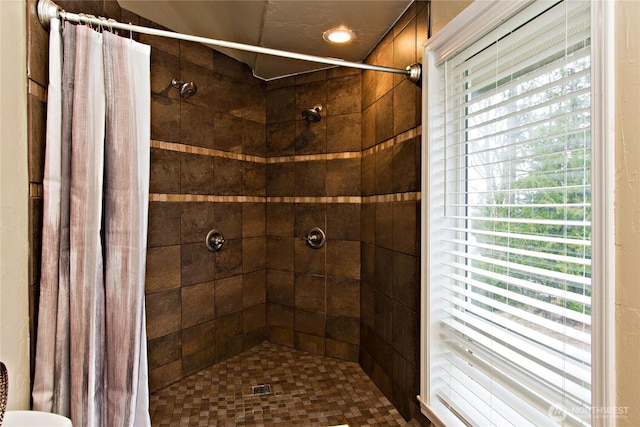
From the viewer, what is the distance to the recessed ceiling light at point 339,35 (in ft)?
6.72

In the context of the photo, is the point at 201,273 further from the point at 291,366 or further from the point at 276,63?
the point at 276,63

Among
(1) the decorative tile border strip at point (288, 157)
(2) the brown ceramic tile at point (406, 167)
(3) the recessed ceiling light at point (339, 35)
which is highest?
(3) the recessed ceiling light at point (339, 35)

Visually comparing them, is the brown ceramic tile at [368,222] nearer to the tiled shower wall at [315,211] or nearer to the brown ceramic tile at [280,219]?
the tiled shower wall at [315,211]

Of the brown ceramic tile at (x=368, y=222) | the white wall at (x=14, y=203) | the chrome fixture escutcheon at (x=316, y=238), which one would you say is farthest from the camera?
the chrome fixture escutcheon at (x=316, y=238)

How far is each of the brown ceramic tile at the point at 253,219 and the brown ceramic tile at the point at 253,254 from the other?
0.05 meters

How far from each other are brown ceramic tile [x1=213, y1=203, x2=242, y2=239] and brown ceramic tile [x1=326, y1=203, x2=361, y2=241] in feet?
2.24

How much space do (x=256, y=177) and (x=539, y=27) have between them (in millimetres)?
2114

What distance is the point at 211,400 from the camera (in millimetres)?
2018

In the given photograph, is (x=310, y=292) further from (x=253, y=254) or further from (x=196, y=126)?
(x=196, y=126)

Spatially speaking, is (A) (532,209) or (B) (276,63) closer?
(A) (532,209)

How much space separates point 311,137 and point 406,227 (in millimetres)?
1165

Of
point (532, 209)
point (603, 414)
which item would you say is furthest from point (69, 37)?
point (603, 414)

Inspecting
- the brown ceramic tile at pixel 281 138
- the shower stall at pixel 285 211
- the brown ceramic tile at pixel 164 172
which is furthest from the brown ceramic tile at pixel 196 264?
the brown ceramic tile at pixel 281 138

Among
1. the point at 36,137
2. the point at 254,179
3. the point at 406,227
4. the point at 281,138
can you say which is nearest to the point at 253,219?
the point at 254,179
